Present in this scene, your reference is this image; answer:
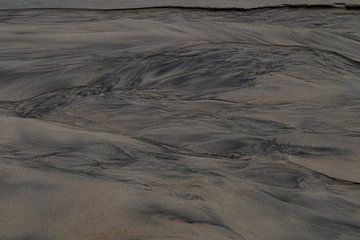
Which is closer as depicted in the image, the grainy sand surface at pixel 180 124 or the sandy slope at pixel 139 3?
the grainy sand surface at pixel 180 124

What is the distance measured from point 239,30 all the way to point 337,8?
0.43 metres

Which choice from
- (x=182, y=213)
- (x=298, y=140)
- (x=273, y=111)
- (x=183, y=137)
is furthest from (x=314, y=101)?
(x=182, y=213)

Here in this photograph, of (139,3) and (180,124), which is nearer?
(180,124)

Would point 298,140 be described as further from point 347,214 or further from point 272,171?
point 347,214

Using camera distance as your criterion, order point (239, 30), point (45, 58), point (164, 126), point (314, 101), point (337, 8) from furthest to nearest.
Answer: point (337, 8)
point (239, 30)
point (45, 58)
point (314, 101)
point (164, 126)

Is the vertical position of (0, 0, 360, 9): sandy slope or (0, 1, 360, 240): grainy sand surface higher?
(0, 0, 360, 9): sandy slope

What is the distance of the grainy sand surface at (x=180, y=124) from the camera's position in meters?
1.17

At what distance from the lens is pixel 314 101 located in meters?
1.78

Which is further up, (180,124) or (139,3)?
(139,3)

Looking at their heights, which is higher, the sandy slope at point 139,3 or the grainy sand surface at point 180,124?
the sandy slope at point 139,3

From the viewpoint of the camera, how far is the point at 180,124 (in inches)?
64.8

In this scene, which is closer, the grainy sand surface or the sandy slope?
the grainy sand surface

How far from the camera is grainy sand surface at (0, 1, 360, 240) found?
1.17 meters

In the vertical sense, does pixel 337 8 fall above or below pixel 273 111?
above
